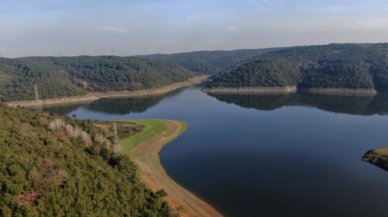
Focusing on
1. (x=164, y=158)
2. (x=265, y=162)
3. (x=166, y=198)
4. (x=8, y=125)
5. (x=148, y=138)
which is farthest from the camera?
(x=148, y=138)

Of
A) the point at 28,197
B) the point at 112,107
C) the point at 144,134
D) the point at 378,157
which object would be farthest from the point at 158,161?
the point at 112,107

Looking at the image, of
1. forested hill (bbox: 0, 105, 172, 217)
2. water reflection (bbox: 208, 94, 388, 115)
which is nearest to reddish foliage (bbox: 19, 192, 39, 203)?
forested hill (bbox: 0, 105, 172, 217)

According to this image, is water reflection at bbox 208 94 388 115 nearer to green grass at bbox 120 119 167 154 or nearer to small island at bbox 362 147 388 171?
green grass at bbox 120 119 167 154

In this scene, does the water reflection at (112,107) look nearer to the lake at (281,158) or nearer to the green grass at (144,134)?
the lake at (281,158)

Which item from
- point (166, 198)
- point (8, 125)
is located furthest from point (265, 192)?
point (8, 125)

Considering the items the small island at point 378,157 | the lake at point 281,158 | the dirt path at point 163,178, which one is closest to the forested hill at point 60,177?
the dirt path at point 163,178

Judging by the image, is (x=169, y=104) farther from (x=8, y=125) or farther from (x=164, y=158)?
(x=8, y=125)
